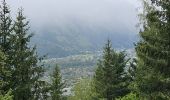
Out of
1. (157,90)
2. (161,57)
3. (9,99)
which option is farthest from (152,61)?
(9,99)

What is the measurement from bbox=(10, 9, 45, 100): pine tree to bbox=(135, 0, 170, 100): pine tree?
9.53 metres

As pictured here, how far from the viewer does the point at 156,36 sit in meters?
27.1

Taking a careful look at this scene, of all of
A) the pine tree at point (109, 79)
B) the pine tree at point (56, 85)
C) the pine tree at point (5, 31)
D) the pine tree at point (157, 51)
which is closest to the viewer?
the pine tree at point (157, 51)

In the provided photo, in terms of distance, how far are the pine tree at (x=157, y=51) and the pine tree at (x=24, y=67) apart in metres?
9.53

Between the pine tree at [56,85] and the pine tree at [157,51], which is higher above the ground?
the pine tree at [157,51]

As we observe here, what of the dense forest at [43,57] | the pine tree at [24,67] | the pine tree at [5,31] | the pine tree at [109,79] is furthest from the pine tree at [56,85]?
the pine tree at [5,31]

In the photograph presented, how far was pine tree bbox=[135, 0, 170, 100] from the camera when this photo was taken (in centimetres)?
2642

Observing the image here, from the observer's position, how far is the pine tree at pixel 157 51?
2642cm

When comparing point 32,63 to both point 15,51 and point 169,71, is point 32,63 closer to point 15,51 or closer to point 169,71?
point 15,51

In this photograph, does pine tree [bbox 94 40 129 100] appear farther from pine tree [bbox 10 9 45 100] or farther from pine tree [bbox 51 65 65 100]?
pine tree [bbox 51 65 65 100]

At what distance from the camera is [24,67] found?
34.4 meters

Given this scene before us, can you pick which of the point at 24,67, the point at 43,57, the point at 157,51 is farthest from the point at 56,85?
the point at 157,51

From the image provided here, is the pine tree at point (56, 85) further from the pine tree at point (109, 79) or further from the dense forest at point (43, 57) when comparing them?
the dense forest at point (43, 57)

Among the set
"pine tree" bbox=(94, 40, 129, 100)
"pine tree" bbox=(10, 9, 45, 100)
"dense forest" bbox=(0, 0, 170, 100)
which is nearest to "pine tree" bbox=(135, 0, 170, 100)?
"dense forest" bbox=(0, 0, 170, 100)
